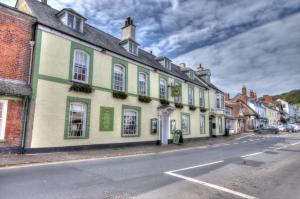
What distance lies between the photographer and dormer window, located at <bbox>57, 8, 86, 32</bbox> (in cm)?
1461

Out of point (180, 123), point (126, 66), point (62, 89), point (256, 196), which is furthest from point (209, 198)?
point (180, 123)

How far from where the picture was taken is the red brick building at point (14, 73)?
10578mm

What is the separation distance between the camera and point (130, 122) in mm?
17062

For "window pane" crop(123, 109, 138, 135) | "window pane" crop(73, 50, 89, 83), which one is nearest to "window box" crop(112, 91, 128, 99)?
"window pane" crop(123, 109, 138, 135)

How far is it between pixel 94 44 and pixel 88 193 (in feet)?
38.2

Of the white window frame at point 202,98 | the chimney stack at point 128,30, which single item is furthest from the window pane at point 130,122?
the white window frame at point 202,98

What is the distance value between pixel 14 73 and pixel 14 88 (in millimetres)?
1144

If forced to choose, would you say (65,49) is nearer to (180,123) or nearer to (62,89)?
Result: (62,89)

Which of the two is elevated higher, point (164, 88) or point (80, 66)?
point (80, 66)

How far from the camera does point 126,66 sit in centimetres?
1723

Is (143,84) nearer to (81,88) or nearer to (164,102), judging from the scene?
(164,102)

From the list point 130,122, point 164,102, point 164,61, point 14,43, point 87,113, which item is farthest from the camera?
point 164,61

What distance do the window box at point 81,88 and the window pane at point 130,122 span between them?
12.3 ft

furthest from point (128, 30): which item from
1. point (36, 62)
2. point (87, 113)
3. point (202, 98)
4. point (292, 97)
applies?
point (292, 97)
